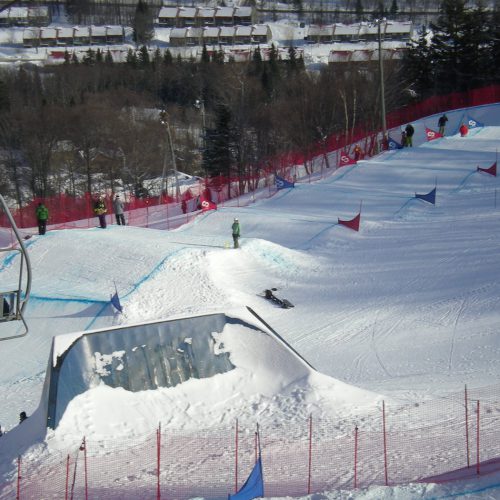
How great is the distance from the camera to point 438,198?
25.4 m

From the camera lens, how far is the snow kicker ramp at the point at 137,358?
9.12 metres

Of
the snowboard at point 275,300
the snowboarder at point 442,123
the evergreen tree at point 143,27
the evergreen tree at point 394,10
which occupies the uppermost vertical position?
the evergreen tree at point 394,10

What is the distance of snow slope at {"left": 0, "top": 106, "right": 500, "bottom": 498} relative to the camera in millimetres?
9477

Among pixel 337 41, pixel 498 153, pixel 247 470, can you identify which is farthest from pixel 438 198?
pixel 337 41

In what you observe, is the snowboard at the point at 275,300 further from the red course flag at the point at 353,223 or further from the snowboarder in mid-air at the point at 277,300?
the red course flag at the point at 353,223

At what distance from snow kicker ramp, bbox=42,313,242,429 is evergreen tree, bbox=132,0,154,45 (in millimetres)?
102685

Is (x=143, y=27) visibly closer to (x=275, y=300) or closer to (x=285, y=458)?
(x=275, y=300)

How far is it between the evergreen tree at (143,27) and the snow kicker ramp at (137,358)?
102685mm

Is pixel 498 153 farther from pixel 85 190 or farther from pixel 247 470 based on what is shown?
pixel 85 190

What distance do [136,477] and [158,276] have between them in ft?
33.9

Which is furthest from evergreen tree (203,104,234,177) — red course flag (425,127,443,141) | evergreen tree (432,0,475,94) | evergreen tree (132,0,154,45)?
evergreen tree (132,0,154,45)

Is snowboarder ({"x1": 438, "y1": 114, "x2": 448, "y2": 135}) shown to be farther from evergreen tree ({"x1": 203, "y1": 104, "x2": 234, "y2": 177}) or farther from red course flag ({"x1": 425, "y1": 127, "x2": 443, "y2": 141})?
evergreen tree ({"x1": 203, "y1": 104, "x2": 234, "y2": 177})

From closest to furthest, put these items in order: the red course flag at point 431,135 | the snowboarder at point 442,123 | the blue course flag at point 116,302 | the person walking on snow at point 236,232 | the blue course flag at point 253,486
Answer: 1. the blue course flag at point 253,486
2. the blue course flag at point 116,302
3. the person walking on snow at point 236,232
4. the red course flag at point 431,135
5. the snowboarder at point 442,123

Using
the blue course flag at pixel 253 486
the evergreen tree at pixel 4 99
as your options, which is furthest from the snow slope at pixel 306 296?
the evergreen tree at pixel 4 99
